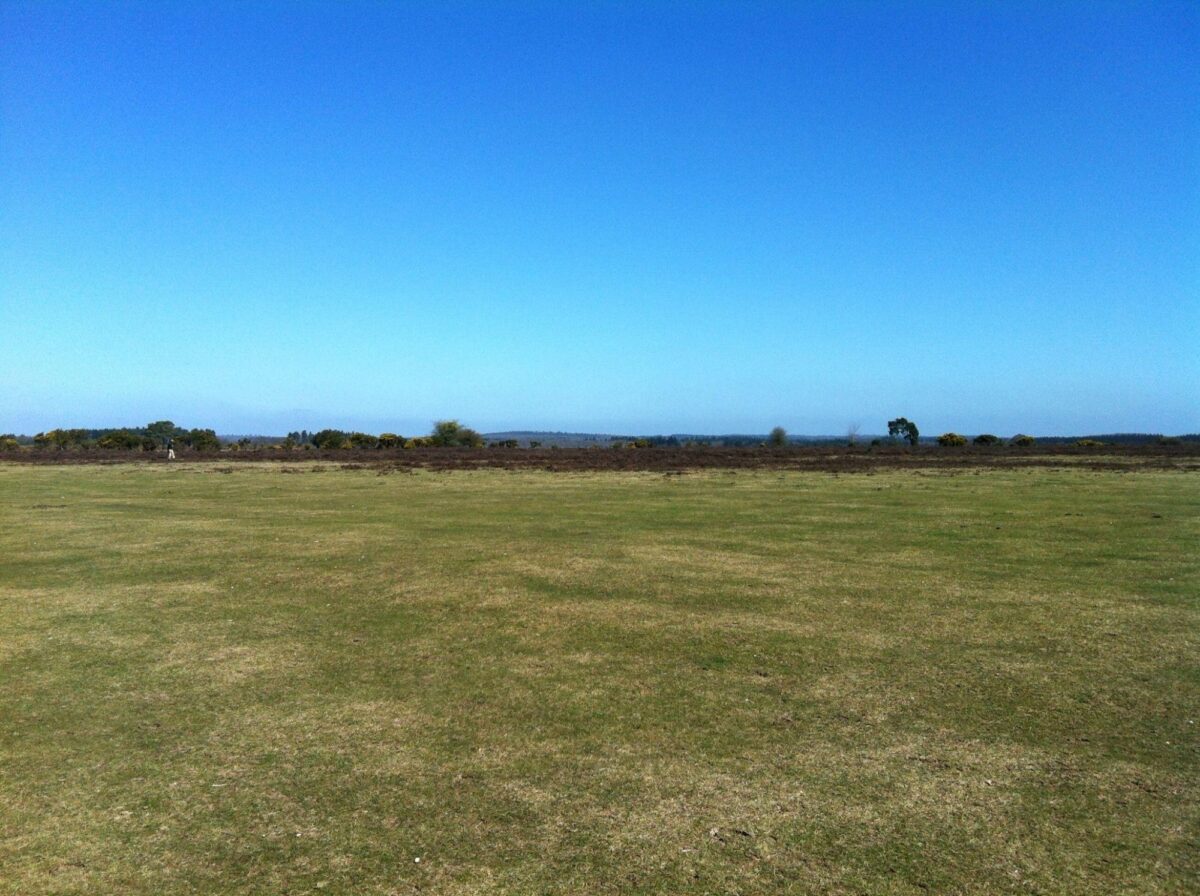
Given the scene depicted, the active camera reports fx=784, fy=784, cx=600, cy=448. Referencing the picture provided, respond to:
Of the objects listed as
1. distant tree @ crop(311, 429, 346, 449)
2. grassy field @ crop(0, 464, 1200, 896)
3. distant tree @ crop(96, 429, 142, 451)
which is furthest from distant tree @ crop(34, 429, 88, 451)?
grassy field @ crop(0, 464, 1200, 896)

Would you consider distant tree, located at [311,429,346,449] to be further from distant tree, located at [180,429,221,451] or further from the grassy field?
the grassy field

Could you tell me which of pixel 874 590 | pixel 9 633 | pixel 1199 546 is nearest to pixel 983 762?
pixel 874 590

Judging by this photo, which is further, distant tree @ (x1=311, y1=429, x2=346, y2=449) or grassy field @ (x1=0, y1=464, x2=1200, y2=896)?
distant tree @ (x1=311, y1=429, x2=346, y2=449)

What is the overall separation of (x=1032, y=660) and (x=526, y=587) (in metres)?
6.84

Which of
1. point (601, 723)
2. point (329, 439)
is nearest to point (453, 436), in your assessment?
point (329, 439)

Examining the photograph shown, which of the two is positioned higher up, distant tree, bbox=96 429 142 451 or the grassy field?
distant tree, bbox=96 429 142 451

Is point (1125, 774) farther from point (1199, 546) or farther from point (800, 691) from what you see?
point (1199, 546)

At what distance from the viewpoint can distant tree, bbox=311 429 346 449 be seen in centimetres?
10506

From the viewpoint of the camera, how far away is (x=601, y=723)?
21.1ft

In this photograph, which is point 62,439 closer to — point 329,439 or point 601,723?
point 329,439

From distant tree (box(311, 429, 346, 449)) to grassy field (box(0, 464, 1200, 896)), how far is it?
3705 inches

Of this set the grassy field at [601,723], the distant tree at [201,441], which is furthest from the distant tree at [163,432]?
the grassy field at [601,723]

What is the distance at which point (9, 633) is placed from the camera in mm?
9289

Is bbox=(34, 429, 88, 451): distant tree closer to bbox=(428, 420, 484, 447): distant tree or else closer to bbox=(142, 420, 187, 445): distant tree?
bbox=(142, 420, 187, 445): distant tree
